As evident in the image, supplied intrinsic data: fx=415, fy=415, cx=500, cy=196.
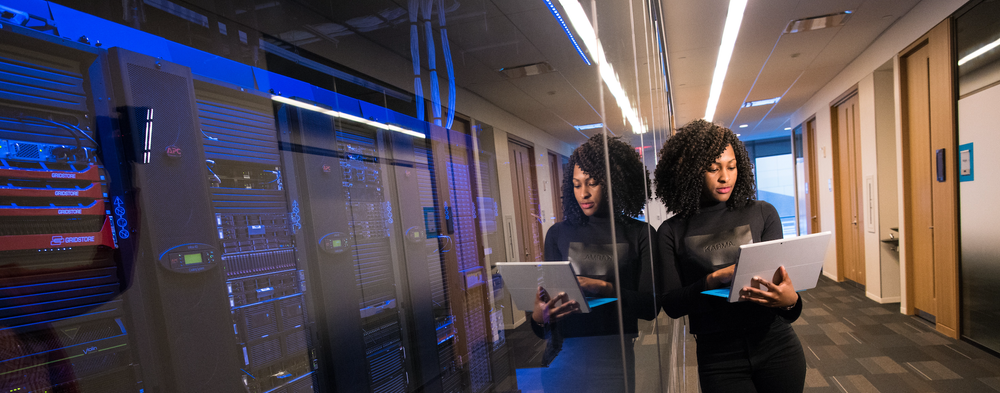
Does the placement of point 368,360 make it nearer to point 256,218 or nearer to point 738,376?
point 256,218

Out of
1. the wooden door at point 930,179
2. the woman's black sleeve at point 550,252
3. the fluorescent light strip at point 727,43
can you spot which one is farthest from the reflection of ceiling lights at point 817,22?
the woman's black sleeve at point 550,252

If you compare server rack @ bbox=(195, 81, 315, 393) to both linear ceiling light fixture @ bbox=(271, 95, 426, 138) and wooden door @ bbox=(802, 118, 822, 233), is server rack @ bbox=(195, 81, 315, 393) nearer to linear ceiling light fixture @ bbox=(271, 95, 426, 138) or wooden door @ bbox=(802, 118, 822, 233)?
linear ceiling light fixture @ bbox=(271, 95, 426, 138)

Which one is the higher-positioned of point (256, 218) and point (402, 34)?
point (402, 34)

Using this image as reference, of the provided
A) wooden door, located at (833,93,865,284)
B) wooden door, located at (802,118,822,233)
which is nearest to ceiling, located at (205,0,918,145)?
wooden door, located at (833,93,865,284)

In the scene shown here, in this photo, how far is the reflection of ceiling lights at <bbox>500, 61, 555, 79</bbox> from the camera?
1.33 feet

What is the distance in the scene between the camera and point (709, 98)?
5.50 meters

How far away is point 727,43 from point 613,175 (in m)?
3.59

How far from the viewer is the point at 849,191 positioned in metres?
4.81

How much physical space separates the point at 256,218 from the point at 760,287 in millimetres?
1146

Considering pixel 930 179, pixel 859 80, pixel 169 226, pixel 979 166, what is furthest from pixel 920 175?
pixel 169 226

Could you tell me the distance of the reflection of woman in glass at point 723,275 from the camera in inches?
45.1

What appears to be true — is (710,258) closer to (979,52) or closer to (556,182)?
(556,182)

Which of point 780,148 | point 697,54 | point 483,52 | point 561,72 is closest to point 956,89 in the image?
point 697,54

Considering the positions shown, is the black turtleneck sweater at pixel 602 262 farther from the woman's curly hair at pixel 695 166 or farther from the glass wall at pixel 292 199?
the woman's curly hair at pixel 695 166
